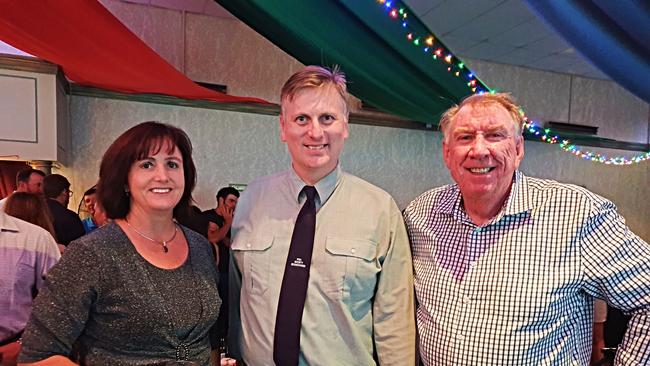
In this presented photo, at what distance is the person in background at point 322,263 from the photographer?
142 centimetres

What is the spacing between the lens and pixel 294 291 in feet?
4.68

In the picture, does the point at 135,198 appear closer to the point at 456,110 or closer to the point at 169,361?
the point at 169,361

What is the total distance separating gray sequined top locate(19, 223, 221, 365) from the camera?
1165 millimetres

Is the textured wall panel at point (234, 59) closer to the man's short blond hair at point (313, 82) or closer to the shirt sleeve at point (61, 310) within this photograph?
the man's short blond hair at point (313, 82)

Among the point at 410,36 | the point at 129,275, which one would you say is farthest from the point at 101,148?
the point at 129,275

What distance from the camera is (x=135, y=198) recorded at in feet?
4.52

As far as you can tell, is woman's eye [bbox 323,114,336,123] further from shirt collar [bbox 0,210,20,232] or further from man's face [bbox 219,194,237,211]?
man's face [bbox 219,194,237,211]

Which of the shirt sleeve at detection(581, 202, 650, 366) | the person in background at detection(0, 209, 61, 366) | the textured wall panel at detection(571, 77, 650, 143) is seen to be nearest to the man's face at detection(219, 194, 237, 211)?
the person in background at detection(0, 209, 61, 366)

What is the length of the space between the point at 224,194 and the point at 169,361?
3.36m

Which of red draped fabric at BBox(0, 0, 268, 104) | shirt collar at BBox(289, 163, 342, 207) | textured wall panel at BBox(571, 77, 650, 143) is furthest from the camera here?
textured wall panel at BBox(571, 77, 650, 143)

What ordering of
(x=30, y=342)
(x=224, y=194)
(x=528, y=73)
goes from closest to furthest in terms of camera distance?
(x=30, y=342)
(x=224, y=194)
(x=528, y=73)

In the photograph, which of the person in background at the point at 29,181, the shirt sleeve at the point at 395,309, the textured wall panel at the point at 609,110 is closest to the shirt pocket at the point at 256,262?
the shirt sleeve at the point at 395,309

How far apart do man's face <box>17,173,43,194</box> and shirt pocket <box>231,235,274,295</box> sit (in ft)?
9.25

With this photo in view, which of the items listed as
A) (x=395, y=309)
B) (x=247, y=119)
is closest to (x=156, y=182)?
(x=395, y=309)
